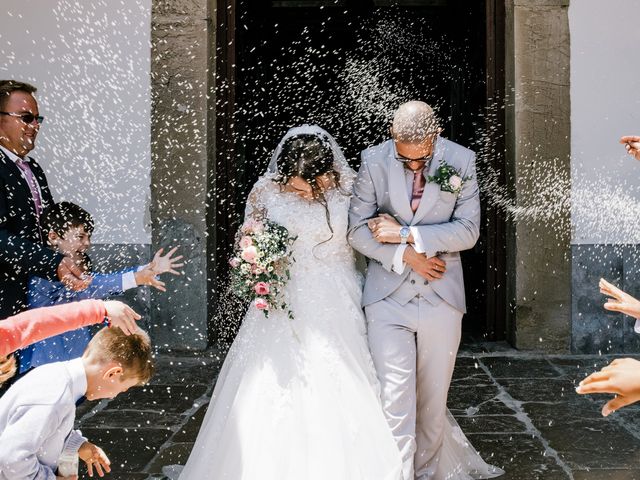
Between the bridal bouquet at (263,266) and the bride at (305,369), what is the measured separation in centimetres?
6

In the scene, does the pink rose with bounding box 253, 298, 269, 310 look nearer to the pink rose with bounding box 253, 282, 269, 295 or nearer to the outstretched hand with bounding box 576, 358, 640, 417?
the pink rose with bounding box 253, 282, 269, 295

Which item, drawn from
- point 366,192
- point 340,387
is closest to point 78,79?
point 366,192

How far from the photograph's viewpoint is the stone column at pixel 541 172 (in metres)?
6.86

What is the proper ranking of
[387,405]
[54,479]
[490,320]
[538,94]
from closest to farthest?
[54,479]
[387,405]
[538,94]
[490,320]

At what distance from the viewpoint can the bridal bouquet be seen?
Result: 3.81 metres

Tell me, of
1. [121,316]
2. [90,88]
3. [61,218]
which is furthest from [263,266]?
[90,88]

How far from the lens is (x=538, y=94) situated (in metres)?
6.88

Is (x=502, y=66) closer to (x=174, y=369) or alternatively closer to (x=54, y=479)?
(x=174, y=369)

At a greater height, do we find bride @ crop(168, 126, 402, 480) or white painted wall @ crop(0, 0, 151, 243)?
white painted wall @ crop(0, 0, 151, 243)

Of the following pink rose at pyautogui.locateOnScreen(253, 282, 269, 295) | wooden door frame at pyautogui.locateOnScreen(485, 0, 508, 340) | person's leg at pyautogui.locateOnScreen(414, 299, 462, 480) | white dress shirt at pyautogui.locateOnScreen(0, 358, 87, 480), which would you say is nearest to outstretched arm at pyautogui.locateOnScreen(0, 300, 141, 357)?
white dress shirt at pyautogui.locateOnScreen(0, 358, 87, 480)

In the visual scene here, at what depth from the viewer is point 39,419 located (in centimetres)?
250

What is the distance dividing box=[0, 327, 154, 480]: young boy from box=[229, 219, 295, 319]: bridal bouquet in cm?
103

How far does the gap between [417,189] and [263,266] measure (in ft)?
2.65

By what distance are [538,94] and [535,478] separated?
151 inches
